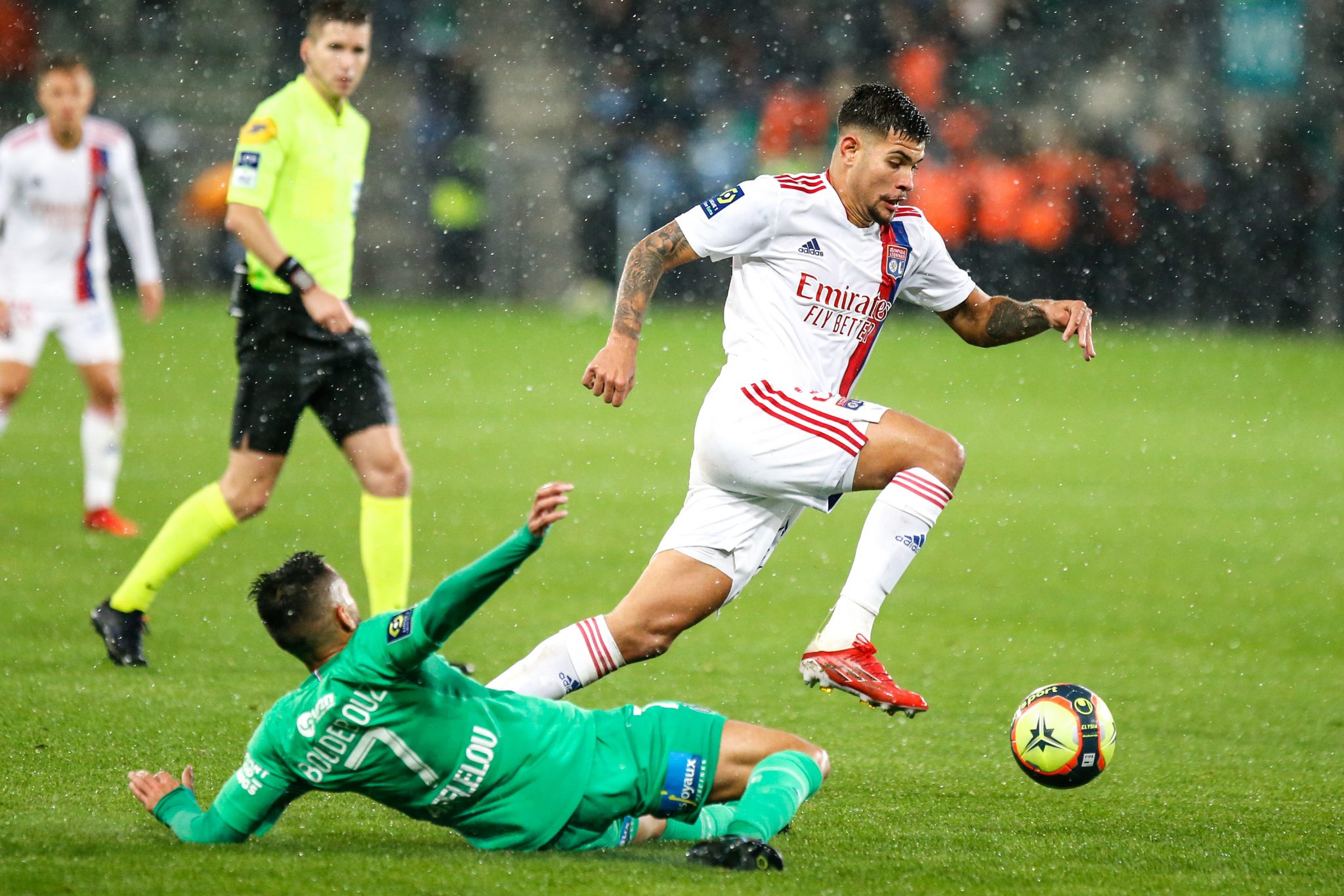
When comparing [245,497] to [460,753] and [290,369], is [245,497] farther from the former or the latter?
[460,753]

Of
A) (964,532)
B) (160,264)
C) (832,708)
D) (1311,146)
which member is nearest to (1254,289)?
(1311,146)

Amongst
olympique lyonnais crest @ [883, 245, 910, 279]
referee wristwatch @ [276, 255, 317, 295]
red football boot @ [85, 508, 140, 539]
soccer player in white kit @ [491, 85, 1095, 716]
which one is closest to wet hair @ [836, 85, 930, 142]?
soccer player in white kit @ [491, 85, 1095, 716]

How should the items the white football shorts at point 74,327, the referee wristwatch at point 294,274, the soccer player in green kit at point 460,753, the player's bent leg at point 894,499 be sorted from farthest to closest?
1. the white football shorts at point 74,327
2. the referee wristwatch at point 294,274
3. the player's bent leg at point 894,499
4. the soccer player in green kit at point 460,753

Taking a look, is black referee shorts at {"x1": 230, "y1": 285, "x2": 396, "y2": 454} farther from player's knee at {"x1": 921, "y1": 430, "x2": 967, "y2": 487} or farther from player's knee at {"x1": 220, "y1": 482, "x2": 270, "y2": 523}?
player's knee at {"x1": 921, "y1": 430, "x2": 967, "y2": 487}

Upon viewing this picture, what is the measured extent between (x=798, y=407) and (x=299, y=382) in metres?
2.39

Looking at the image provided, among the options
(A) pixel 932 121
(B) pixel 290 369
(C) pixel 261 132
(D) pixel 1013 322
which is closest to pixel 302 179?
(C) pixel 261 132

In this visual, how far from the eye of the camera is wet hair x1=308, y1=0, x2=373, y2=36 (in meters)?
6.32

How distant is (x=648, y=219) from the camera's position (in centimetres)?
2111

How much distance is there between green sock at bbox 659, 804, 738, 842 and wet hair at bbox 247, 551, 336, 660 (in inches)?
42.6

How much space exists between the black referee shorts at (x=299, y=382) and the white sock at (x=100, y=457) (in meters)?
3.14

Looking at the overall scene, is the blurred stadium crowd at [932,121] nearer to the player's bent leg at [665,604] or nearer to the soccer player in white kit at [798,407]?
the soccer player in white kit at [798,407]

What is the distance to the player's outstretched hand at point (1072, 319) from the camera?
4824 millimetres

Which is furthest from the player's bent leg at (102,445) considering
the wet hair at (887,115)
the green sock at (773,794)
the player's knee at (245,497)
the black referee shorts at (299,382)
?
the green sock at (773,794)

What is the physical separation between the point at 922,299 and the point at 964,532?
199 inches
